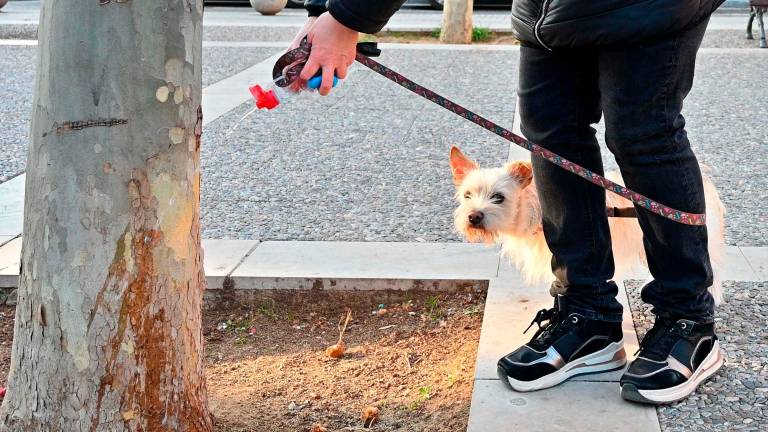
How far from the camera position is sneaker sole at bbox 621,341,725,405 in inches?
103

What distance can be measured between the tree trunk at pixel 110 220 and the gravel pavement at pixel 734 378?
4.45 feet

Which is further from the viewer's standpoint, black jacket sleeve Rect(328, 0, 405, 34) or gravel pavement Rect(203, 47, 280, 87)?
gravel pavement Rect(203, 47, 280, 87)

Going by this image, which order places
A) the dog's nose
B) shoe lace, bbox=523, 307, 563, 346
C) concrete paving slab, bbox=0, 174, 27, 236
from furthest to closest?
concrete paving slab, bbox=0, 174, 27, 236 → the dog's nose → shoe lace, bbox=523, 307, 563, 346

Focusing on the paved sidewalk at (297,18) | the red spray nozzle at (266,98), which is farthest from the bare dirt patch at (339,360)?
the paved sidewalk at (297,18)

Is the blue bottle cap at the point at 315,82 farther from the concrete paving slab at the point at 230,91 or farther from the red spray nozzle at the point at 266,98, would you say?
the concrete paving slab at the point at 230,91

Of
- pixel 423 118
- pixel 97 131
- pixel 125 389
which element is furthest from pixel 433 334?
pixel 423 118

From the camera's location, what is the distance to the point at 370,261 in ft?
12.5

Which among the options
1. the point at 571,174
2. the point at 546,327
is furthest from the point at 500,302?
the point at 571,174

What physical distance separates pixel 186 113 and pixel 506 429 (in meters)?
1.15

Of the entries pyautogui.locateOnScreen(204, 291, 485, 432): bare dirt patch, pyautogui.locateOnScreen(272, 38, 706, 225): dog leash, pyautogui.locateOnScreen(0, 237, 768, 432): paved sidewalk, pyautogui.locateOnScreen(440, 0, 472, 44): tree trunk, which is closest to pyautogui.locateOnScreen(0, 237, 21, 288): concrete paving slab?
pyautogui.locateOnScreen(0, 237, 768, 432): paved sidewalk

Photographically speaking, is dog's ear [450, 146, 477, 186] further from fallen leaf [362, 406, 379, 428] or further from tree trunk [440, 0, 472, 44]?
tree trunk [440, 0, 472, 44]

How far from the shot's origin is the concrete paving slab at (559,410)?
2.50 m

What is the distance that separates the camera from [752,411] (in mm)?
2566

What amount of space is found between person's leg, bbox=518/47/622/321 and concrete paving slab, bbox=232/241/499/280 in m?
0.80
